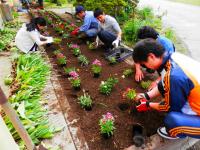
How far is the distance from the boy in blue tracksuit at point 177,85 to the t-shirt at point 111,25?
3.42 m

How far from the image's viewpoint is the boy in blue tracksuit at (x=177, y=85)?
2.48 m

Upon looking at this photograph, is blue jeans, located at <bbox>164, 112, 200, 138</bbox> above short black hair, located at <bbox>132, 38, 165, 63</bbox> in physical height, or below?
below

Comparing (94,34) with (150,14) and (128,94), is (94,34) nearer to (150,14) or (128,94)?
(128,94)

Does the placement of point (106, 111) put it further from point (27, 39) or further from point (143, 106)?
point (27, 39)

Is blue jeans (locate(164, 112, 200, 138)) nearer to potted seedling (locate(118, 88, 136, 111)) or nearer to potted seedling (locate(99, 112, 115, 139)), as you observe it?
potted seedling (locate(99, 112, 115, 139))

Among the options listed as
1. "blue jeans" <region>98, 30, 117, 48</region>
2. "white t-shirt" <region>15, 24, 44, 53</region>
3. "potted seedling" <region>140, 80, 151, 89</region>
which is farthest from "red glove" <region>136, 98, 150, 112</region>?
"white t-shirt" <region>15, 24, 44, 53</region>

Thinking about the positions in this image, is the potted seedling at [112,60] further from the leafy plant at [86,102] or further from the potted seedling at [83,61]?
the leafy plant at [86,102]

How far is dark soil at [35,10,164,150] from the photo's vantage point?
309cm

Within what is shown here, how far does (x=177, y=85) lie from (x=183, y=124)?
1.65ft

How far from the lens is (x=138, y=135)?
2.97 metres

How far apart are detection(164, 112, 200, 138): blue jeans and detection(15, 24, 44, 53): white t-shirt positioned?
402 cm

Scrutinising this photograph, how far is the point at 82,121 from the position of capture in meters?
3.45

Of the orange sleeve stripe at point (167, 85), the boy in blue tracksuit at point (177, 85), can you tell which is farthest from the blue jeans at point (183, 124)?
the orange sleeve stripe at point (167, 85)

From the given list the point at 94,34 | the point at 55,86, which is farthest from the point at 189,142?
the point at 94,34
